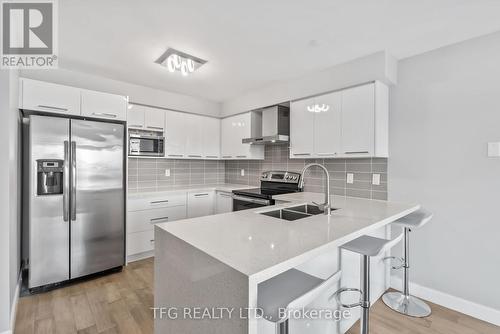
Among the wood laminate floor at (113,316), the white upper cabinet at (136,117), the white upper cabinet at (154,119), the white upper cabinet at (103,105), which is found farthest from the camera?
the white upper cabinet at (154,119)

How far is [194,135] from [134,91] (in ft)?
3.45

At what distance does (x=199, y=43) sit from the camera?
2168mm

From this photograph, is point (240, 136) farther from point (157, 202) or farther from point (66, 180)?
point (66, 180)

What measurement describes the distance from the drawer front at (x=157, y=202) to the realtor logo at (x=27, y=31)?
70.1 inches

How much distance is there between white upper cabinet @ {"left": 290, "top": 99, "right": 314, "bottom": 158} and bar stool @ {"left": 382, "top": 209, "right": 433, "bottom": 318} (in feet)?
3.88

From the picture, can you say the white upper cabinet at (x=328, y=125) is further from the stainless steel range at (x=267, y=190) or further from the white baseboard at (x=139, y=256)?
the white baseboard at (x=139, y=256)

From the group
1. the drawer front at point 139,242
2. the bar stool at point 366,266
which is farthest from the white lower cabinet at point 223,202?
the bar stool at point 366,266

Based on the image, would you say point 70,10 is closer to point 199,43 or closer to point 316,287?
point 199,43

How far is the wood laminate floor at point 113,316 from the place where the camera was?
186cm

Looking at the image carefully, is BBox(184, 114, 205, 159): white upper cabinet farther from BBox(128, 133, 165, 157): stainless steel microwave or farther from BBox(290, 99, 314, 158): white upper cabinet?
BBox(290, 99, 314, 158): white upper cabinet

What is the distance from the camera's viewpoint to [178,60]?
239 cm

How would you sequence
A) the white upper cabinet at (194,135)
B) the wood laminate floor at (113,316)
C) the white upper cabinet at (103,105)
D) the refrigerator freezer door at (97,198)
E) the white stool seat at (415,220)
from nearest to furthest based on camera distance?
the wood laminate floor at (113,316), the white stool seat at (415,220), the refrigerator freezer door at (97,198), the white upper cabinet at (103,105), the white upper cabinet at (194,135)

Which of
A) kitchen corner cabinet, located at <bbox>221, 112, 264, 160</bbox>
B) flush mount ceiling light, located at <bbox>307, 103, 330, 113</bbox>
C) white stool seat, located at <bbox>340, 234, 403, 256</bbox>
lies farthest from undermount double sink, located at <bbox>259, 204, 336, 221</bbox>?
kitchen corner cabinet, located at <bbox>221, 112, 264, 160</bbox>

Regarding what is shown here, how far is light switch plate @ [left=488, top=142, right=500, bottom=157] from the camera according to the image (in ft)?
6.34
